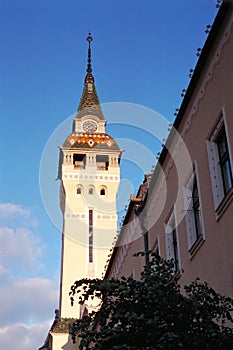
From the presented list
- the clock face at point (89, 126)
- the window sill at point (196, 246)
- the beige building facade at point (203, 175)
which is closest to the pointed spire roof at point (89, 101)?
the clock face at point (89, 126)

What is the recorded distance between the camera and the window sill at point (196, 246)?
488 inches

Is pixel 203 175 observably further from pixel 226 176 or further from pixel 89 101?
pixel 89 101

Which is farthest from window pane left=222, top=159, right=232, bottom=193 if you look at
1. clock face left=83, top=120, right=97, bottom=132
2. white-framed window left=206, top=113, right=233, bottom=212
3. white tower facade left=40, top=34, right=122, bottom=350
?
clock face left=83, top=120, right=97, bottom=132

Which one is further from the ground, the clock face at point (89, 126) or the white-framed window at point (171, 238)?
the clock face at point (89, 126)

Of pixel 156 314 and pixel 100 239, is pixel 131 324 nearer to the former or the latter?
pixel 156 314

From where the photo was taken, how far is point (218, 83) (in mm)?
11820

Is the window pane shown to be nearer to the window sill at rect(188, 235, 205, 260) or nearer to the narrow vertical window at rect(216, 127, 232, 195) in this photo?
the narrow vertical window at rect(216, 127, 232, 195)

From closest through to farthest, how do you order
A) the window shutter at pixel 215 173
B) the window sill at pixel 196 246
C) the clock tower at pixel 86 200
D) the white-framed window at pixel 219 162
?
1. the white-framed window at pixel 219 162
2. the window shutter at pixel 215 173
3. the window sill at pixel 196 246
4. the clock tower at pixel 86 200

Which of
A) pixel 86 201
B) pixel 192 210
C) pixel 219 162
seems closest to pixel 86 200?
pixel 86 201

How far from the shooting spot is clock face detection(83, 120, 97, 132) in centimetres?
5566

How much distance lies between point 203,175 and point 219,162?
2.43 feet

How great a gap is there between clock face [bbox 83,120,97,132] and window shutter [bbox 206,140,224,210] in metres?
43.7

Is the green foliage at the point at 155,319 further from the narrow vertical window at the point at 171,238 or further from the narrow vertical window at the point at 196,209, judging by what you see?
the narrow vertical window at the point at 171,238

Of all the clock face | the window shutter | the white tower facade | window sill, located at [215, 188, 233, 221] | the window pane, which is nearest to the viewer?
window sill, located at [215, 188, 233, 221]
